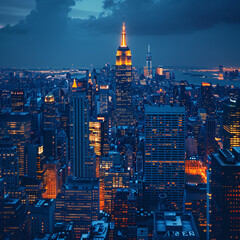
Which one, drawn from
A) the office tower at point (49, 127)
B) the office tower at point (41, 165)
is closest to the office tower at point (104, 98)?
the office tower at point (49, 127)

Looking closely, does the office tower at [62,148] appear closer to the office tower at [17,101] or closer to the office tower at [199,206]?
the office tower at [17,101]

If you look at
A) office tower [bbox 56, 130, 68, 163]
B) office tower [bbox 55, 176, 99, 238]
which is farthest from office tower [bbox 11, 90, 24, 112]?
office tower [bbox 55, 176, 99, 238]

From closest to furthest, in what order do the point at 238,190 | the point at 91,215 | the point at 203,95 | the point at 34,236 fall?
the point at 238,190, the point at 34,236, the point at 91,215, the point at 203,95

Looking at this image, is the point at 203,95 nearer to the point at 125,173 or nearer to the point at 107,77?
the point at 107,77

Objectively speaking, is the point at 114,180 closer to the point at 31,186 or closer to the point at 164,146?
the point at 164,146

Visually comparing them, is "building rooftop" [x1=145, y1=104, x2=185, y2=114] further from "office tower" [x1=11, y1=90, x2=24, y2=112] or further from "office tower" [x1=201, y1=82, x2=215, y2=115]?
"office tower" [x1=11, y1=90, x2=24, y2=112]

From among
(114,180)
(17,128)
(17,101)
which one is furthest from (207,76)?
(17,101)

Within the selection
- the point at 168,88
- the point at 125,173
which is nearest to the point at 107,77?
the point at 168,88
